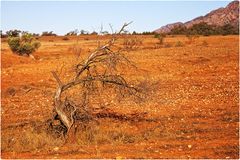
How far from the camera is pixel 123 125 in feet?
27.9

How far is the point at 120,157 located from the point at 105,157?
241mm

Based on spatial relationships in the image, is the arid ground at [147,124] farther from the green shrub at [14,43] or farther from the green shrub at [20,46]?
the green shrub at [14,43]

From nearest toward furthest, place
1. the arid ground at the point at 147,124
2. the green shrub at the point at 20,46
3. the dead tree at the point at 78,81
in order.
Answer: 1. the arid ground at the point at 147,124
2. the dead tree at the point at 78,81
3. the green shrub at the point at 20,46

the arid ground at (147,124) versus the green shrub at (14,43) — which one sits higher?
the green shrub at (14,43)

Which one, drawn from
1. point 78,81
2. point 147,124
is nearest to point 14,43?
point 147,124

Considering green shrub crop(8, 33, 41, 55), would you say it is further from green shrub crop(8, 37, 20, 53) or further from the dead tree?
the dead tree

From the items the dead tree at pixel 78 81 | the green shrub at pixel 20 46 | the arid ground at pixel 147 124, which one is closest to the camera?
the arid ground at pixel 147 124

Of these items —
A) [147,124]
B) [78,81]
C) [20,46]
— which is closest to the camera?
[78,81]

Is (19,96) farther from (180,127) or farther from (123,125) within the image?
(180,127)

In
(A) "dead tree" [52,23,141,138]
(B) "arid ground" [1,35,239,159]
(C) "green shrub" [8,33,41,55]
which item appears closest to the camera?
(B) "arid ground" [1,35,239,159]

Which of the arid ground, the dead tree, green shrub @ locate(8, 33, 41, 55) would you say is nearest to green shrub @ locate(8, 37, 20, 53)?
green shrub @ locate(8, 33, 41, 55)

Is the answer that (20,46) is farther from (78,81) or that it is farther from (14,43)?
(78,81)

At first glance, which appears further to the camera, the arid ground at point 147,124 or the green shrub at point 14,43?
the green shrub at point 14,43

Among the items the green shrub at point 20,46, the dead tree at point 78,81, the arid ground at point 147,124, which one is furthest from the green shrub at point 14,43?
the dead tree at point 78,81
